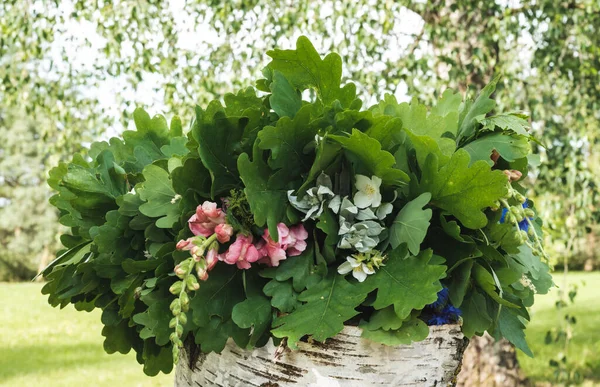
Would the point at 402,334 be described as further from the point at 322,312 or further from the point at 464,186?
the point at 464,186

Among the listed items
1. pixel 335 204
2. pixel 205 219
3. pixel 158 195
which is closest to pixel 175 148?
pixel 158 195

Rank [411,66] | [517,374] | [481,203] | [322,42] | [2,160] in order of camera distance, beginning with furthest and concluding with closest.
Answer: [2,160]
[517,374]
[322,42]
[411,66]
[481,203]

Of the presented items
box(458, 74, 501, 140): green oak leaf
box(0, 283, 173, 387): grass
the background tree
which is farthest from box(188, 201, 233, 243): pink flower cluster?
box(0, 283, 173, 387): grass

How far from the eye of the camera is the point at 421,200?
2.78 ft

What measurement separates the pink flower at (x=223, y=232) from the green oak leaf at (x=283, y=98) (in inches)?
7.5

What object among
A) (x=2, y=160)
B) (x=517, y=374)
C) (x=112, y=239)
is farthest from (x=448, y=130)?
(x=2, y=160)

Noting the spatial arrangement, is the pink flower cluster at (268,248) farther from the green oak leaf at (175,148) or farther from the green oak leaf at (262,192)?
the green oak leaf at (175,148)

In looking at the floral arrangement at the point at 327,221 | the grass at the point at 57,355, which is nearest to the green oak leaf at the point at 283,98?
the floral arrangement at the point at 327,221

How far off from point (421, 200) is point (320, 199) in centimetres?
14

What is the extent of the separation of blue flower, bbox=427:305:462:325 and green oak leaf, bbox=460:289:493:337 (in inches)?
0.6

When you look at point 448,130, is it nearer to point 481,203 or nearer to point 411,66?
point 481,203

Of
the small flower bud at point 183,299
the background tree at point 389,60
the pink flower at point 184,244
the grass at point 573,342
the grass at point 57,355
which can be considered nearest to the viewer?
the small flower bud at point 183,299

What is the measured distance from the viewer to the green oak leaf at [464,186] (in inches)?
32.6

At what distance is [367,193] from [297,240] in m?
0.13
